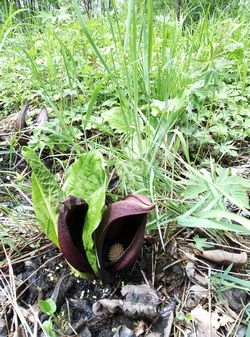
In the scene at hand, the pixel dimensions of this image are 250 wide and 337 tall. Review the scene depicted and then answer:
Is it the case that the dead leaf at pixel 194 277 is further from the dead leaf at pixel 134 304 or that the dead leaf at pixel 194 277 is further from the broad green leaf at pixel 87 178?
the broad green leaf at pixel 87 178

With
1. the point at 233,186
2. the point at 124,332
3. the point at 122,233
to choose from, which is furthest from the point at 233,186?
the point at 124,332

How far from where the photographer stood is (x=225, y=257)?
688 millimetres

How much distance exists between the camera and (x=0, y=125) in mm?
1308

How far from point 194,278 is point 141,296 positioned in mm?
125

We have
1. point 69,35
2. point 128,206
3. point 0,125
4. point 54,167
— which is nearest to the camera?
point 128,206

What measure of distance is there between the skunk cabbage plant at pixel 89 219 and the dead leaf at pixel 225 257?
17 cm

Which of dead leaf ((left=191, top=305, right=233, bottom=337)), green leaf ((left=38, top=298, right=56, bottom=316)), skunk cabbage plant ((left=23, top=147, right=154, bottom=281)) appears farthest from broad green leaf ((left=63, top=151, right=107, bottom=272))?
dead leaf ((left=191, top=305, right=233, bottom=337))

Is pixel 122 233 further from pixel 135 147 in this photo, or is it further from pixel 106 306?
pixel 135 147

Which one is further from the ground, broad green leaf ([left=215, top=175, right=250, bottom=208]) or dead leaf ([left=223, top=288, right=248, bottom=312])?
broad green leaf ([left=215, top=175, right=250, bottom=208])

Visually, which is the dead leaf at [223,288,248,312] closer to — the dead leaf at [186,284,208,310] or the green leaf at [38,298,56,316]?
the dead leaf at [186,284,208,310]

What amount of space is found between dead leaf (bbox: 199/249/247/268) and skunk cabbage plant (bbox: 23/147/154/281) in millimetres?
174

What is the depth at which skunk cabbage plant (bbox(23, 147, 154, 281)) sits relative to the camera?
1.99 feet

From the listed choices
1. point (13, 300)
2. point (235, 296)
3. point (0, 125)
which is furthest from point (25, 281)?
point (0, 125)

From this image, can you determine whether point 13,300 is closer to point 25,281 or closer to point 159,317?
point 25,281
